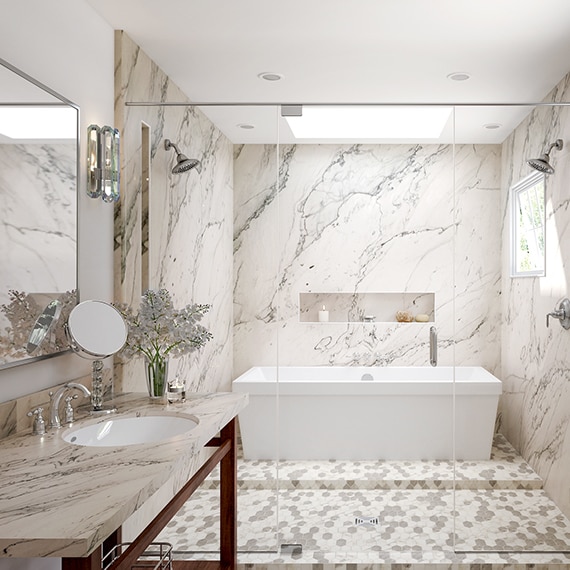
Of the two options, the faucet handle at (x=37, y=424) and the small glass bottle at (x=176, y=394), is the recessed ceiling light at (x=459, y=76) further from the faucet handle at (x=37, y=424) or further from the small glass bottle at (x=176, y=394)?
the faucet handle at (x=37, y=424)

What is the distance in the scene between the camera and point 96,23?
9.96 feet

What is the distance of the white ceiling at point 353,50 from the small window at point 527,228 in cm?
37

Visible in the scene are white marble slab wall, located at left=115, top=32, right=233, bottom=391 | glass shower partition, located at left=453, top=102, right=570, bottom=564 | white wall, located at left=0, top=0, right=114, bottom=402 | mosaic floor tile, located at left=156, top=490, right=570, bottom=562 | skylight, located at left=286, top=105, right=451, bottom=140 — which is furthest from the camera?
skylight, located at left=286, top=105, right=451, bottom=140

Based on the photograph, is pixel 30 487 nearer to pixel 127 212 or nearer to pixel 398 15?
pixel 127 212

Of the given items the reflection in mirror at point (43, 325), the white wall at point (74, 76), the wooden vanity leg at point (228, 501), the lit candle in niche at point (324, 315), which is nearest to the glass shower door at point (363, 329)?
the lit candle in niche at point (324, 315)

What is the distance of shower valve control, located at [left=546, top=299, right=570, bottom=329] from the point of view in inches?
144

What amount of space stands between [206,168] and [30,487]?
8.86 feet

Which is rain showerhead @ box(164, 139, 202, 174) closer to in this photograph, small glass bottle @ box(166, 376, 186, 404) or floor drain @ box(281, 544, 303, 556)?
small glass bottle @ box(166, 376, 186, 404)

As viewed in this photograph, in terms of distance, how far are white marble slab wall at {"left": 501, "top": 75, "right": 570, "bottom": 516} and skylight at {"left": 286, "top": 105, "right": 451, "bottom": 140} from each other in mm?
502

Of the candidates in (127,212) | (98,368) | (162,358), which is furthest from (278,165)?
(98,368)

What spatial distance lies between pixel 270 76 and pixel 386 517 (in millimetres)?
2995

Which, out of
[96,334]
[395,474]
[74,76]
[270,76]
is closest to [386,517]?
[395,474]

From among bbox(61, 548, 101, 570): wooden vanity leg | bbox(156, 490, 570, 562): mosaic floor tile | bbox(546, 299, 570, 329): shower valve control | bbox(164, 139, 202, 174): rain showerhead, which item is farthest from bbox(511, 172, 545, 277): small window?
bbox(61, 548, 101, 570): wooden vanity leg

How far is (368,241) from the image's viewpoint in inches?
159
